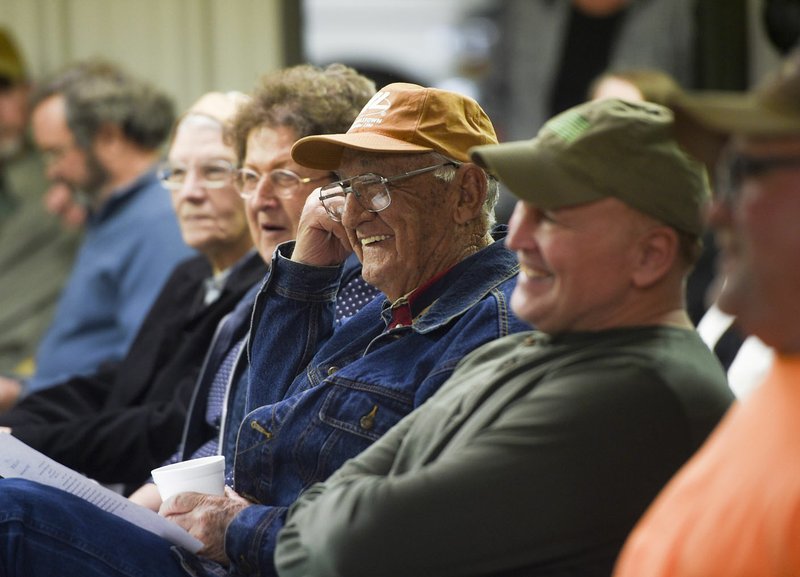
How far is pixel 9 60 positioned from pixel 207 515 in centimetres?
355

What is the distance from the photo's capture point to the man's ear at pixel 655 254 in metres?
1.56

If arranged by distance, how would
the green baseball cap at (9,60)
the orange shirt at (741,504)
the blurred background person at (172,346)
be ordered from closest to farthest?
1. the orange shirt at (741,504)
2. the blurred background person at (172,346)
3. the green baseball cap at (9,60)

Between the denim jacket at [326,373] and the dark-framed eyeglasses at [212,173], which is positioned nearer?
the denim jacket at [326,373]

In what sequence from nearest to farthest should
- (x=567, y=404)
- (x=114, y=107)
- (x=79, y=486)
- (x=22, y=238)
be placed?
(x=567, y=404) < (x=79, y=486) < (x=114, y=107) < (x=22, y=238)

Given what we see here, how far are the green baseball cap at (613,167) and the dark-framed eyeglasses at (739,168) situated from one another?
22 cm

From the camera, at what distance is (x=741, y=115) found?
1.22m

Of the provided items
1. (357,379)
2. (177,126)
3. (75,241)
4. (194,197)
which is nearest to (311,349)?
(357,379)

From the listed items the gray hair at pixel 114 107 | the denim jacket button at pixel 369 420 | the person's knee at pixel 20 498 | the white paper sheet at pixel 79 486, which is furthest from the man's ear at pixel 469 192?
the gray hair at pixel 114 107

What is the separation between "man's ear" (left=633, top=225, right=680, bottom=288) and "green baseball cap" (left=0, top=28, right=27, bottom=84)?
4033 mm

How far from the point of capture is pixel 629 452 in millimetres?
1470

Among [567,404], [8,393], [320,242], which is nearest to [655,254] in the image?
[567,404]

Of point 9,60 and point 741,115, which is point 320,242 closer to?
point 741,115

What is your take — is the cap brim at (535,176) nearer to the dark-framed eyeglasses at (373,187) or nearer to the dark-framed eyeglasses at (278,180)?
the dark-framed eyeglasses at (373,187)

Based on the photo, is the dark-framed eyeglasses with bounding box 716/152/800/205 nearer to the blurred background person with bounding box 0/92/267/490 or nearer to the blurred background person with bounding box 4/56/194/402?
the blurred background person with bounding box 0/92/267/490
